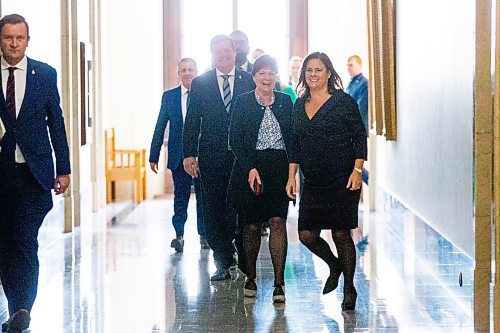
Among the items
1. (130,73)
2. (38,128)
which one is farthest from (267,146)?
(130,73)

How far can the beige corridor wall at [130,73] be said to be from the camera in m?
16.5

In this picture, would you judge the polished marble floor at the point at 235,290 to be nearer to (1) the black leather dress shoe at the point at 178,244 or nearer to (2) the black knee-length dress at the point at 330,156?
(1) the black leather dress shoe at the point at 178,244

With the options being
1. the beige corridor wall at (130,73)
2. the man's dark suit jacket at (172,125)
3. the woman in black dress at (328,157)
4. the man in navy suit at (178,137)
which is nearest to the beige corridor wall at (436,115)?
the woman in black dress at (328,157)

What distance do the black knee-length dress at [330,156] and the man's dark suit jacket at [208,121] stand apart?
1.19 m

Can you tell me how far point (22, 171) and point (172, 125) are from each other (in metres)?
3.91

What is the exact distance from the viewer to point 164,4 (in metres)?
17.9

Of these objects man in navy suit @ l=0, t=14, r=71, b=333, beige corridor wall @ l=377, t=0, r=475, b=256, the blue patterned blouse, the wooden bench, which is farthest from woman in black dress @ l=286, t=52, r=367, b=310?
the wooden bench

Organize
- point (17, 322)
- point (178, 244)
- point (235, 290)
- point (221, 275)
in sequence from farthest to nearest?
point (178, 244), point (221, 275), point (235, 290), point (17, 322)

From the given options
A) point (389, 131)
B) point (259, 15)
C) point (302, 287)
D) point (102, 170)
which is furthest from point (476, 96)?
point (259, 15)

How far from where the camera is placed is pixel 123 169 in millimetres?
15984

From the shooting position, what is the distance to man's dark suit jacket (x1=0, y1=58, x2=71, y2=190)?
681 cm

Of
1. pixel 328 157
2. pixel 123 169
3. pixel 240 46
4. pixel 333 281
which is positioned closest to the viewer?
pixel 328 157

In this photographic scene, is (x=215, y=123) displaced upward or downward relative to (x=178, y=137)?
upward

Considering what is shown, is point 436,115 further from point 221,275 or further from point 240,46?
point 240,46
